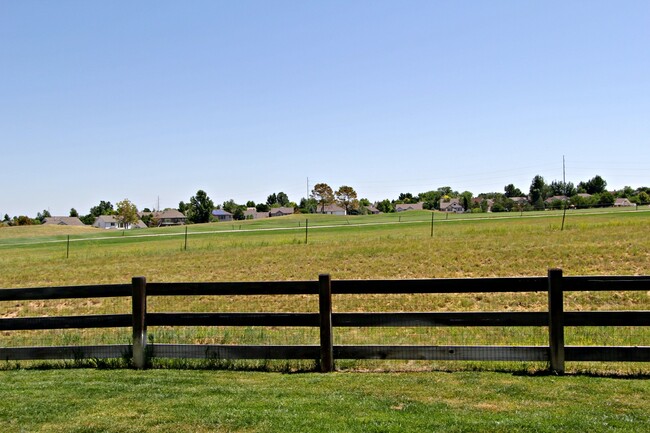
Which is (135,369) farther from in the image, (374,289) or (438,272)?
(438,272)

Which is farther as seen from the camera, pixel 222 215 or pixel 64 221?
pixel 222 215

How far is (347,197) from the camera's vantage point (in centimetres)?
17425

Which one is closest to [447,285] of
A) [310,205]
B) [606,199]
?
[606,199]

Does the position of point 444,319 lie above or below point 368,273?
above

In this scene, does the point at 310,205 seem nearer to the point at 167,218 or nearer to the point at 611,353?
the point at 167,218

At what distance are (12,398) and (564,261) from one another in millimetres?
21213

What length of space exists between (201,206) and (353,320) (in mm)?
138786

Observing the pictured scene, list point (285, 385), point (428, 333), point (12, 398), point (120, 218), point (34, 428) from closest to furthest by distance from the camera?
point (34, 428)
point (12, 398)
point (285, 385)
point (428, 333)
point (120, 218)

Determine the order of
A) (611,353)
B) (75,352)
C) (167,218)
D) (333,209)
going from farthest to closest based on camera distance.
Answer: (333,209) → (167,218) → (75,352) → (611,353)

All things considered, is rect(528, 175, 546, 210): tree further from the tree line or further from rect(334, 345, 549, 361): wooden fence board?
rect(334, 345, 549, 361): wooden fence board

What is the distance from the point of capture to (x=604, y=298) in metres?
17.1

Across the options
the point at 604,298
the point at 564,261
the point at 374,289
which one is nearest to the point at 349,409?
the point at 374,289

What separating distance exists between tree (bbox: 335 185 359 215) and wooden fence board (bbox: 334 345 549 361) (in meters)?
165

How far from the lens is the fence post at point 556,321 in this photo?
786 cm
